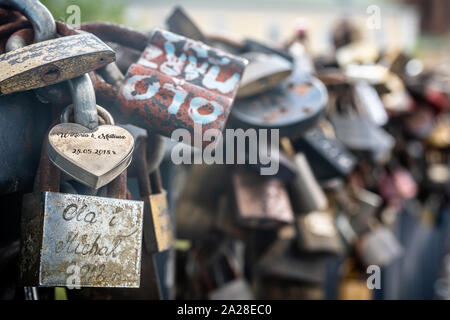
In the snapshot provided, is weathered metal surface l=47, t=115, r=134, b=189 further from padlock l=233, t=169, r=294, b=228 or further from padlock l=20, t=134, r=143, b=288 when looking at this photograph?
padlock l=233, t=169, r=294, b=228

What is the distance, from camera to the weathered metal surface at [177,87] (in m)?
0.44

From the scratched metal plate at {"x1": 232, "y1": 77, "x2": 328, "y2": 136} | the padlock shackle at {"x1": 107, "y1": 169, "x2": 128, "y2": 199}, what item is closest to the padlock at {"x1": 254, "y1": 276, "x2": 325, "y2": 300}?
the scratched metal plate at {"x1": 232, "y1": 77, "x2": 328, "y2": 136}

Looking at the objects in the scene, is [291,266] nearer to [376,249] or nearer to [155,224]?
[376,249]

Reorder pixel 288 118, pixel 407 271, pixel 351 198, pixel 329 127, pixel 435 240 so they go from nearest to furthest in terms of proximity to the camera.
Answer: pixel 288 118
pixel 329 127
pixel 351 198
pixel 407 271
pixel 435 240

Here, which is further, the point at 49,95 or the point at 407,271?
the point at 407,271

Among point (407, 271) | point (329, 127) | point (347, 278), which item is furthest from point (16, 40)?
point (407, 271)

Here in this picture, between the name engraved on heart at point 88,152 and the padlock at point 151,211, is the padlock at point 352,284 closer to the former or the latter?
the padlock at point 151,211

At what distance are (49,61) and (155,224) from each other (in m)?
0.21

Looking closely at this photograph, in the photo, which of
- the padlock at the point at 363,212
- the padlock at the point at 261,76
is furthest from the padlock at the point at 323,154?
the padlock at the point at 363,212

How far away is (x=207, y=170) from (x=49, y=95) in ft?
1.88

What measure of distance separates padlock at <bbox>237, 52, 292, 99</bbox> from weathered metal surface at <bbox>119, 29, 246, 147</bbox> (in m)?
0.14

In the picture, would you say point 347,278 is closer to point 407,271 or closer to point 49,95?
point 407,271

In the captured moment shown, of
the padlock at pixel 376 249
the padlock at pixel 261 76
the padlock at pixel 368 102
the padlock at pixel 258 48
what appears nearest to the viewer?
the padlock at pixel 261 76

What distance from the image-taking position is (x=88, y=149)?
0.36m
